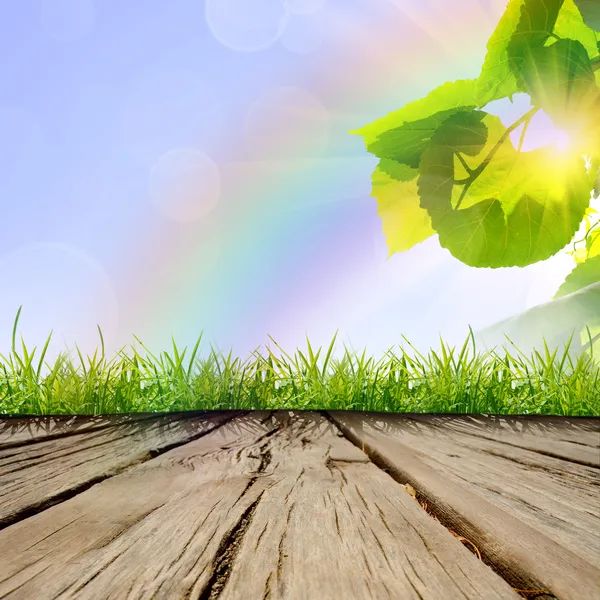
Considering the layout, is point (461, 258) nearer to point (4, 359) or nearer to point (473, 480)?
point (473, 480)

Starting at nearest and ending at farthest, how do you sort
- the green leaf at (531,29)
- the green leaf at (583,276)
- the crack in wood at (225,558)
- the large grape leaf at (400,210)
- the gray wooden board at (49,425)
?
the crack in wood at (225,558), the green leaf at (531,29), the large grape leaf at (400,210), the green leaf at (583,276), the gray wooden board at (49,425)

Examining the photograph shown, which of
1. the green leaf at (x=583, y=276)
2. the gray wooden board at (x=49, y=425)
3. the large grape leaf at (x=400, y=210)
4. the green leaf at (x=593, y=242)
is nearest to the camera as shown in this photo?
the large grape leaf at (x=400, y=210)

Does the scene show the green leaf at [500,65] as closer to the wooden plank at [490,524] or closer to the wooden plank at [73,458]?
the wooden plank at [490,524]

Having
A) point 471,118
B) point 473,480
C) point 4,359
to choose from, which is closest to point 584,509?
point 473,480

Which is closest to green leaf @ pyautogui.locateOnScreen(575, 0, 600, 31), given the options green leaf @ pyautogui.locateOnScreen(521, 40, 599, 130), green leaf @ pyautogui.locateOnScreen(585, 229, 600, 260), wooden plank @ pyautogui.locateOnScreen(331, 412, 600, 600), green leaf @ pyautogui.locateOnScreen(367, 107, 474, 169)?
green leaf @ pyautogui.locateOnScreen(521, 40, 599, 130)

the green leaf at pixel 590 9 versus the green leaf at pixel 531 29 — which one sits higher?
the green leaf at pixel 531 29

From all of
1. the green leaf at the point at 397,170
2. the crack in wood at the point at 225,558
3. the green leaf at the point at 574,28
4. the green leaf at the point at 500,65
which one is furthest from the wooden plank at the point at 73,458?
the green leaf at the point at 574,28

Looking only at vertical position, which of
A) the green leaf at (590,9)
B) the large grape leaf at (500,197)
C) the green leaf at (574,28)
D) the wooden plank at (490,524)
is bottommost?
the wooden plank at (490,524)
